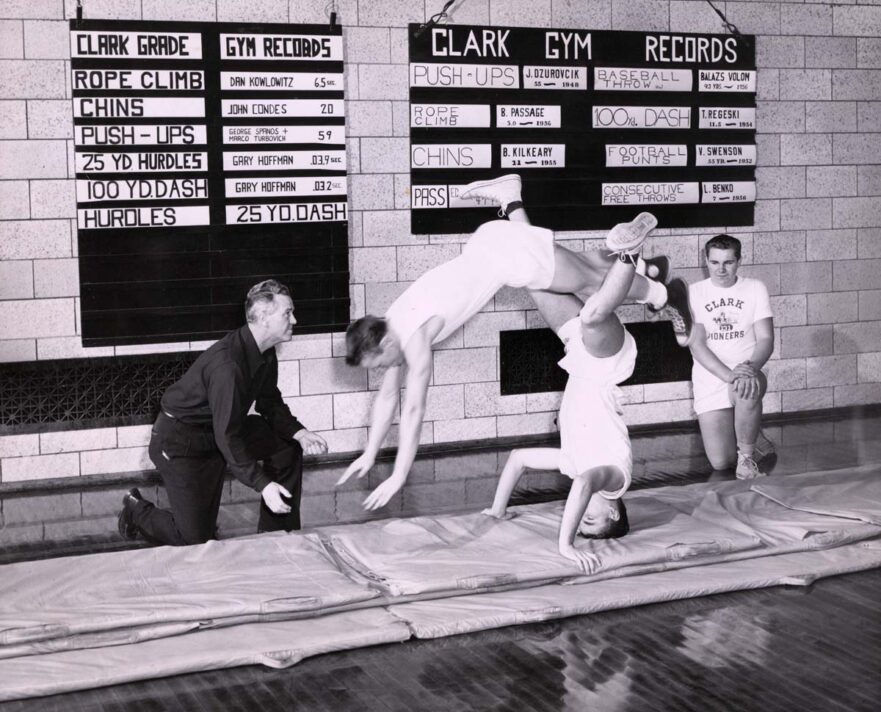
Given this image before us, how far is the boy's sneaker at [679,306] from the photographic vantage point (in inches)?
229

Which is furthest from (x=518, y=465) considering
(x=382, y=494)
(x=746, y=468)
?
(x=746, y=468)

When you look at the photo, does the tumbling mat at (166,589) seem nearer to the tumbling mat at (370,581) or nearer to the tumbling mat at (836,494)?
the tumbling mat at (370,581)

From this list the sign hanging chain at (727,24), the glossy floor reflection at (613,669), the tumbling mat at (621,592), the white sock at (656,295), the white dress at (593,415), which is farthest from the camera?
the sign hanging chain at (727,24)

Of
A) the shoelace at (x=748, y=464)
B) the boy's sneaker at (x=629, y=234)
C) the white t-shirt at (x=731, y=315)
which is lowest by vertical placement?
the shoelace at (x=748, y=464)

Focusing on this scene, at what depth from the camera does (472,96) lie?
24.0 ft

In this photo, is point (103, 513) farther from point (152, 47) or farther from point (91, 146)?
point (152, 47)

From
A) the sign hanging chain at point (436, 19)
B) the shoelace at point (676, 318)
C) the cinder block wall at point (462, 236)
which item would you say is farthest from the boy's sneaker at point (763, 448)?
the sign hanging chain at point (436, 19)

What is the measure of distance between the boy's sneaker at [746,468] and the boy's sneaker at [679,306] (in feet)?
2.90

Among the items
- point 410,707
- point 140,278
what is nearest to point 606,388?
point 410,707

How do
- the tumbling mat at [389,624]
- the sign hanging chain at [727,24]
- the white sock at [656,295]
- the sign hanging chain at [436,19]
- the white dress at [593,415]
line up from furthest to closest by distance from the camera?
the sign hanging chain at [727,24]
the sign hanging chain at [436,19]
the white sock at [656,295]
the white dress at [593,415]
the tumbling mat at [389,624]

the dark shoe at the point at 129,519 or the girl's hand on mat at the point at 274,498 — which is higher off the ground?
the girl's hand on mat at the point at 274,498

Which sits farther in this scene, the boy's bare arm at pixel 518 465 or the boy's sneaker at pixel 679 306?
the boy's sneaker at pixel 679 306

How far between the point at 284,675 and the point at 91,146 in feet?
12.5

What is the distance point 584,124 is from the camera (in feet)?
24.9
